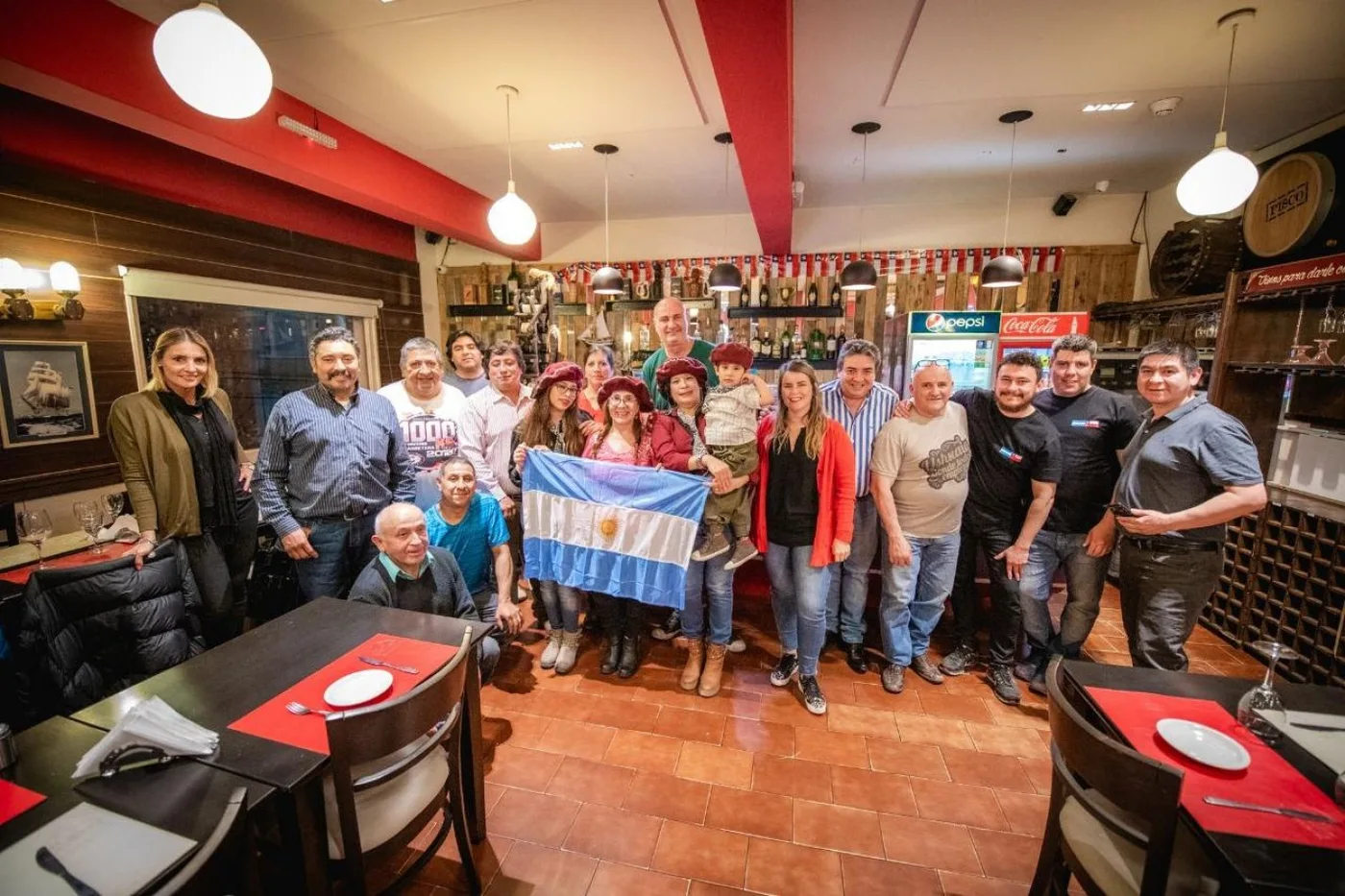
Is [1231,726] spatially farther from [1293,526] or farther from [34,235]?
[34,235]

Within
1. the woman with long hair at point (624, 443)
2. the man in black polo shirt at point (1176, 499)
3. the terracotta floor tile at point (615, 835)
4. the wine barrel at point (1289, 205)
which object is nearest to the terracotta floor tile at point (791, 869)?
the terracotta floor tile at point (615, 835)

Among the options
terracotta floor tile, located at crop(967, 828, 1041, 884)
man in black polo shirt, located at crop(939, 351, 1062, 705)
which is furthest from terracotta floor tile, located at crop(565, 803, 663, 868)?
man in black polo shirt, located at crop(939, 351, 1062, 705)

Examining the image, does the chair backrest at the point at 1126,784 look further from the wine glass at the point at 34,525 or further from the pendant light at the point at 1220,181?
the wine glass at the point at 34,525

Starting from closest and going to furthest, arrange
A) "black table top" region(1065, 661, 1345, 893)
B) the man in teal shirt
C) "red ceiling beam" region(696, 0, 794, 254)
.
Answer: "black table top" region(1065, 661, 1345, 893)
"red ceiling beam" region(696, 0, 794, 254)
the man in teal shirt

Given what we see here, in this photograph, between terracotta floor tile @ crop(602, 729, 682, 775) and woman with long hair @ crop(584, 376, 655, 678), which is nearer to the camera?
terracotta floor tile @ crop(602, 729, 682, 775)

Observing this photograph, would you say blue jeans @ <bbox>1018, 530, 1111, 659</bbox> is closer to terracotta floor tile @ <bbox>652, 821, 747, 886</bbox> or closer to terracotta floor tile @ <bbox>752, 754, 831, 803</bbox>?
terracotta floor tile @ <bbox>752, 754, 831, 803</bbox>

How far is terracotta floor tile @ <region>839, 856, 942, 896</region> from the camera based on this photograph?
2020 mm

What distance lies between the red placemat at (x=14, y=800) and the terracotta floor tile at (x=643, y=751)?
196 centimetres

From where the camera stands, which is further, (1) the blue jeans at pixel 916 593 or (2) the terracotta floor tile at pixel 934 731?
(1) the blue jeans at pixel 916 593

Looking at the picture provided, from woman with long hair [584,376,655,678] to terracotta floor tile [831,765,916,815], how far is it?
1353 mm

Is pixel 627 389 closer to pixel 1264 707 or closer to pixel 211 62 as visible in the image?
pixel 211 62

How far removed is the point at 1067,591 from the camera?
3.14 meters

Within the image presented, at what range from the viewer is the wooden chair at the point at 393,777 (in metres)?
1.40

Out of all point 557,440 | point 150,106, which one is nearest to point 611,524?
point 557,440
